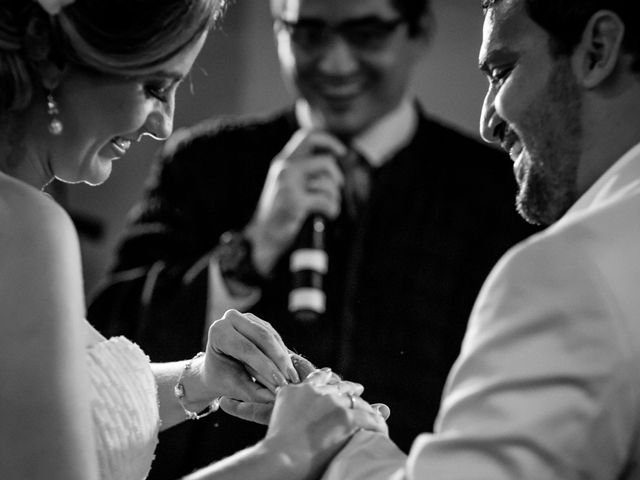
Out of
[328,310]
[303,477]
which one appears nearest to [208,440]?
[328,310]

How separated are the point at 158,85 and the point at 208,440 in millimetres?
1331

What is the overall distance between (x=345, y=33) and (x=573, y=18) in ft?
5.33

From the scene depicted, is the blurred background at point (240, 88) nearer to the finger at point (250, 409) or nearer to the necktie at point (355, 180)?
the necktie at point (355, 180)

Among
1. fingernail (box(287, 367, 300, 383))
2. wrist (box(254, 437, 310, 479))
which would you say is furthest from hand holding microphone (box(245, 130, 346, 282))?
wrist (box(254, 437, 310, 479))

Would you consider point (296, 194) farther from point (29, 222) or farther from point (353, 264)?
point (29, 222)

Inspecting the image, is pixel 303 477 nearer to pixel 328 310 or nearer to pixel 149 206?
pixel 328 310

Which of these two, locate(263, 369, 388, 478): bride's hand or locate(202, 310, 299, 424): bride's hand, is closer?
locate(263, 369, 388, 478): bride's hand

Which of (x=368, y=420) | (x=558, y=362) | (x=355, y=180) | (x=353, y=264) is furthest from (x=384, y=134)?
(x=558, y=362)

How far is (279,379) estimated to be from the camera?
1636 mm

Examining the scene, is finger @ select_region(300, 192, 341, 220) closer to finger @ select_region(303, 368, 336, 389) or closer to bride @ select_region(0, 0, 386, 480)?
bride @ select_region(0, 0, 386, 480)

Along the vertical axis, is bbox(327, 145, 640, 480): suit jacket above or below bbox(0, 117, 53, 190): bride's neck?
below

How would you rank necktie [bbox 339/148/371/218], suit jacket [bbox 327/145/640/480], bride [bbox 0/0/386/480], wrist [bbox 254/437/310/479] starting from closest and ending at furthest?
1. suit jacket [bbox 327/145/640/480]
2. bride [bbox 0/0/386/480]
3. wrist [bbox 254/437/310/479]
4. necktie [bbox 339/148/371/218]

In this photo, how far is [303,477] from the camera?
1421 millimetres

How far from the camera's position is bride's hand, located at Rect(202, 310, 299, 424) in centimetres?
165
